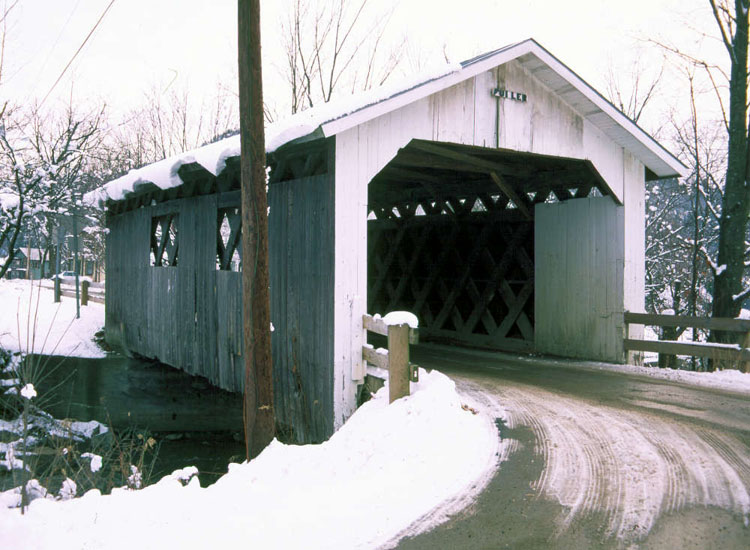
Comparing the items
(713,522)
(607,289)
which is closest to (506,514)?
(713,522)

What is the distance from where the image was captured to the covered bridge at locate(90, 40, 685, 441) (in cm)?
727

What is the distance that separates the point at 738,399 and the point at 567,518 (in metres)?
4.29

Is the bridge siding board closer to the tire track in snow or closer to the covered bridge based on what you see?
the covered bridge

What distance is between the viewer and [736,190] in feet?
34.6

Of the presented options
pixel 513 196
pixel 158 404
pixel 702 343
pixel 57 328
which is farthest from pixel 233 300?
pixel 57 328

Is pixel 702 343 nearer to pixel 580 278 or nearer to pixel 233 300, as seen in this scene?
pixel 580 278

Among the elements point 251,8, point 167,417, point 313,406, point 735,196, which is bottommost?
point 167,417

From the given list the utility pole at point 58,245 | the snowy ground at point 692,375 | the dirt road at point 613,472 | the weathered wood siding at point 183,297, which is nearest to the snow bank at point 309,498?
the dirt road at point 613,472

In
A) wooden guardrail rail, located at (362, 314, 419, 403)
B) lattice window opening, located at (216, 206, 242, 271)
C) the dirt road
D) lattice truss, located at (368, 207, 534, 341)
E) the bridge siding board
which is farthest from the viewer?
lattice truss, located at (368, 207, 534, 341)

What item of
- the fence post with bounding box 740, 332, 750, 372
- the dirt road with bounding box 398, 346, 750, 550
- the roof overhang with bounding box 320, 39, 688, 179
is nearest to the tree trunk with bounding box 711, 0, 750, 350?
the roof overhang with bounding box 320, 39, 688, 179

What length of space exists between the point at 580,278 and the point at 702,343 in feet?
7.55

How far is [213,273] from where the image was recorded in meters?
9.91

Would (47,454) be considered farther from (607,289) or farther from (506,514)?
(607,289)

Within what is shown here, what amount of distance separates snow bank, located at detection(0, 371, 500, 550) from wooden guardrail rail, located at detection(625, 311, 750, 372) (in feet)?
15.3
